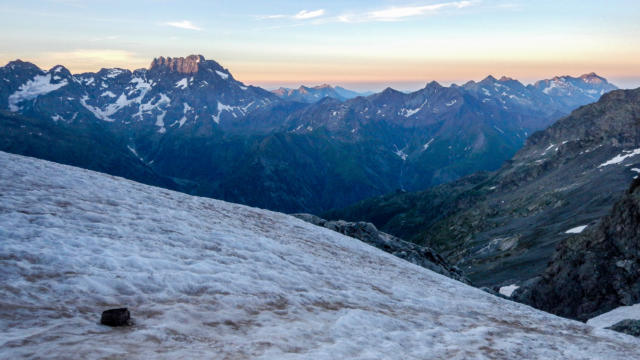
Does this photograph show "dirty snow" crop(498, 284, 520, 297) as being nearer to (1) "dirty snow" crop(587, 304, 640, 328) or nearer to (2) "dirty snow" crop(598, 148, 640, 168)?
(1) "dirty snow" crop(587, 304, 640, 328)

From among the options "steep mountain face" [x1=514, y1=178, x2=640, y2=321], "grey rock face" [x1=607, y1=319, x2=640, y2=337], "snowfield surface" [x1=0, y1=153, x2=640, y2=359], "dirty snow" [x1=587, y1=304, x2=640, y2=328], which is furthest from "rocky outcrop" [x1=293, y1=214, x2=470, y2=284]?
"grey rock face" [x1=607, y1=319, x2=640, y2=337]

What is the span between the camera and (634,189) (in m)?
58.2

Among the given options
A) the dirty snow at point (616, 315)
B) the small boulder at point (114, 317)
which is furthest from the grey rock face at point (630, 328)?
the small boulder at point (114, 317)

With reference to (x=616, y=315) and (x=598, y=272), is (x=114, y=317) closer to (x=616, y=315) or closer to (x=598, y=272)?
(x=616, y=315)

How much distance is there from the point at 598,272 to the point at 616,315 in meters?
11.9

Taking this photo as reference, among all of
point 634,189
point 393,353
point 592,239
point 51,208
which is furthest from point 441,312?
point 634,189

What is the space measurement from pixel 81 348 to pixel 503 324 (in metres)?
13.9

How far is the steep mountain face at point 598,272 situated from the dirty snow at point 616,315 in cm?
166

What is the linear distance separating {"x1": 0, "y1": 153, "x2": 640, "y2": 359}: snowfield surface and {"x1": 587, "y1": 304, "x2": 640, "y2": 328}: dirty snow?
21171mm

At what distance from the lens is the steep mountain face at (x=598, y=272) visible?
45.2 m

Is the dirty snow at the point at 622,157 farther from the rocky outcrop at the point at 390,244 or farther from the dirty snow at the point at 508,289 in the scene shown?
the rocky outcrop at the point at 390,244

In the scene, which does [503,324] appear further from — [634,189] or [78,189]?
[634,189]

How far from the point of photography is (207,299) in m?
13.0

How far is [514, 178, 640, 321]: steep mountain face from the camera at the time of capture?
45219 mm
